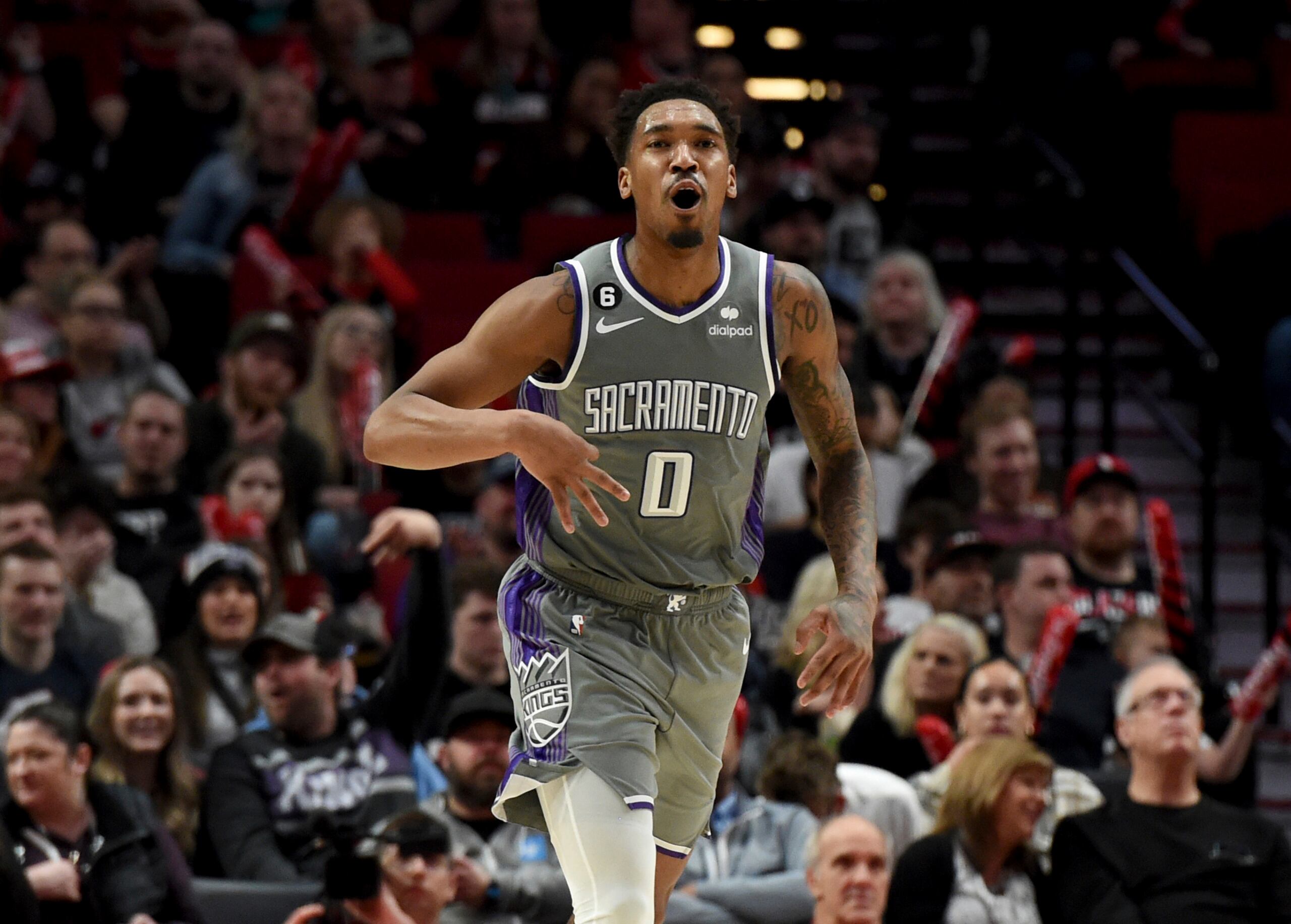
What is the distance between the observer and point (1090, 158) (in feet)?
39.6

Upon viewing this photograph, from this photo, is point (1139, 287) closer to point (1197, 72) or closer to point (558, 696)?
point (1197, 72)

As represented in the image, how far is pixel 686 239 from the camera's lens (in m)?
4.02

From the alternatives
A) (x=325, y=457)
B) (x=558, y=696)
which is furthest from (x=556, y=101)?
Result: (x=558, y=696)

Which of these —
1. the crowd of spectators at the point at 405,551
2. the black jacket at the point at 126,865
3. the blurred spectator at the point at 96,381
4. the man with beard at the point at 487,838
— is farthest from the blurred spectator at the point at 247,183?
the black jacket at the point at 126,865

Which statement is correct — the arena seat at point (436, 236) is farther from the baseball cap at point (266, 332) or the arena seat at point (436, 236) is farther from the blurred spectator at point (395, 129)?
the baseball cap at point (266, 332)

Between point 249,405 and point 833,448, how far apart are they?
5.01 metres

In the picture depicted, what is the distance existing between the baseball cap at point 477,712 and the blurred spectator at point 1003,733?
1.53 metres

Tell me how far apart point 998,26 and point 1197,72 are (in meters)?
1.65

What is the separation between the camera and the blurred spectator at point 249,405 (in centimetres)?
884

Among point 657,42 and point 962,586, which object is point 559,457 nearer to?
point 962,586

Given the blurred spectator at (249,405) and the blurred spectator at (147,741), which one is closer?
the blurred spectator at (147,741)

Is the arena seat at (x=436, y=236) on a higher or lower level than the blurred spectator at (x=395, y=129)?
lower

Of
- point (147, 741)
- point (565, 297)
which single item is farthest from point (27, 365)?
point (565, 297)

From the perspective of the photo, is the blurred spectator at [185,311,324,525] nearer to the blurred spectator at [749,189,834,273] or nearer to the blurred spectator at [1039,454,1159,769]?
the blurred spectator at [749,189,834,273]
